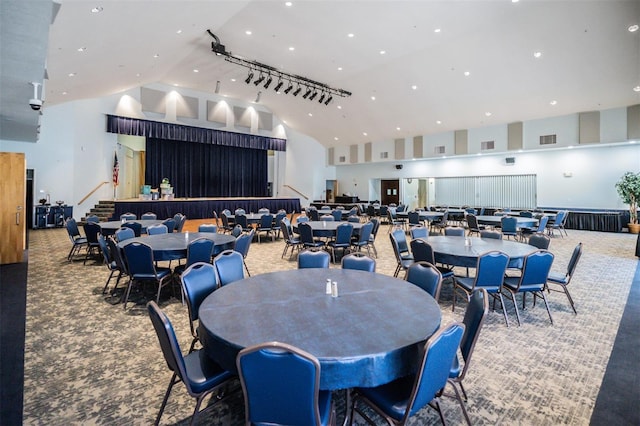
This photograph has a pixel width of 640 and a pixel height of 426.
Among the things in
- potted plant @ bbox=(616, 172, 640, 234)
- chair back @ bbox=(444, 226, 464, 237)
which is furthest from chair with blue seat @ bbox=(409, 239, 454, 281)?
potted plant @ bbox=(616, 172, 640, 234)

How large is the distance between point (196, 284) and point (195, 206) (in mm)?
14079

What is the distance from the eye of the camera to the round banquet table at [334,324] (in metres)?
1.64

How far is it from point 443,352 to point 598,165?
50.5 ft

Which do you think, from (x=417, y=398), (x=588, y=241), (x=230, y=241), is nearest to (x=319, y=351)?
(x=417, y=398)

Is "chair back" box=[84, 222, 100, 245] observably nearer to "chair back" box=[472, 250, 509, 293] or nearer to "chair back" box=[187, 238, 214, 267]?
"chair back" box=[187, 238, 214, 267]

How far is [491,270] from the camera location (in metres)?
3.95

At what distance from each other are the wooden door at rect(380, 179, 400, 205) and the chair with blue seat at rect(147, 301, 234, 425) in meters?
18.2

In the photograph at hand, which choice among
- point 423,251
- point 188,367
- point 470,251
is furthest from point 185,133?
point 188,367

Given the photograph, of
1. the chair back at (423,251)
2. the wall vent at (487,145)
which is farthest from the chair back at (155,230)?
the wall vent at (487,145)

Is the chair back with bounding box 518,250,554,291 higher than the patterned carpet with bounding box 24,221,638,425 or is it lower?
higher

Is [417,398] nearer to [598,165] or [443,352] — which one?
[443,352]

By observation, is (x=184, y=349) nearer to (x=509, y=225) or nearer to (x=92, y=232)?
(x=92, y=232)

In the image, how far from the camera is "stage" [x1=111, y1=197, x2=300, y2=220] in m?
13.8

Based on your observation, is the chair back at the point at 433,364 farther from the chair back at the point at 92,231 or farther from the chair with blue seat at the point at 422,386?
the chair back at the point at 92,231
